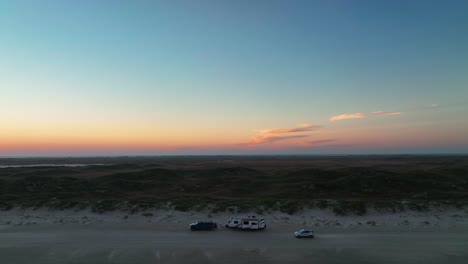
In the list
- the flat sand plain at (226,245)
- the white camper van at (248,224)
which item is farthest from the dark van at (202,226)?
the white camper van at (248,224)

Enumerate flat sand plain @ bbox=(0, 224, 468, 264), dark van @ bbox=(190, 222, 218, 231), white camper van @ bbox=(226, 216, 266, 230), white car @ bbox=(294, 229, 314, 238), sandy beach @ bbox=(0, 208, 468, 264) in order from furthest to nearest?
dark van @ bbox=(190, 222, 218, 231) → white camper van @ bbox=(226, 216, 266, 230) → white car @ bbox=(294, 229, 314, 238) → sandy beach @ bbox=(0, 208, 468, 264) → flat sand plain @ bbox=(0, 224, 468, 264)

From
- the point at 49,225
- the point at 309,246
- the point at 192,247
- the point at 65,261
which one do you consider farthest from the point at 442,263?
the point at 49,225

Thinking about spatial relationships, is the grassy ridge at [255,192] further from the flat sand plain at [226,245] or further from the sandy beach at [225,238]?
the flat sand plain at [226,245]

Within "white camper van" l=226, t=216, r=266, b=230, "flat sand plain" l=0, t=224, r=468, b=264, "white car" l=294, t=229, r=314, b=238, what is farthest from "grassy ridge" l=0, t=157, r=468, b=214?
"white car" l=294, t=229, r=314, b=238

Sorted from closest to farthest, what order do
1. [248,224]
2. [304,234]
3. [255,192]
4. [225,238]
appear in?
[304,234]
[225,238]
[248,224]
[255,192]

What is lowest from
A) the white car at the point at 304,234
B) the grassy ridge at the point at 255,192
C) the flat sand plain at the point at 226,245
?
the flat sand plain at the point at 226,245

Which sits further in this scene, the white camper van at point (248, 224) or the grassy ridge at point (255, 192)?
the grassy ridge at point (255, 192)

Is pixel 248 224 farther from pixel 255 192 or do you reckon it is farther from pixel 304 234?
pixel 255 192

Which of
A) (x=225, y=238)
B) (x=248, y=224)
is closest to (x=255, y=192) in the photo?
(x=248, y=224)

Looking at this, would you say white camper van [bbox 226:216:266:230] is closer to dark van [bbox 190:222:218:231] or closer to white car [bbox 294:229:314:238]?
dark van [bbox 190:222:218:231]

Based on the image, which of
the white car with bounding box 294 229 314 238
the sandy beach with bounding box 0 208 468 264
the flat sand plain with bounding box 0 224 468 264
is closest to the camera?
the flat sand plain with bounding box 0 224 468 264

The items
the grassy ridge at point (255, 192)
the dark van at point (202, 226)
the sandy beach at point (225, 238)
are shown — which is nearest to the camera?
the sandy beach at point (225, 238)
